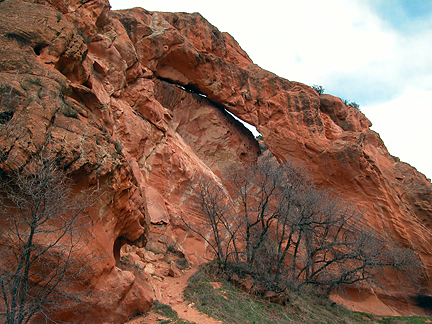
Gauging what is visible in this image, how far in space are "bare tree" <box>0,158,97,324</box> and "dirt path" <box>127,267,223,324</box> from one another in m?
2.44

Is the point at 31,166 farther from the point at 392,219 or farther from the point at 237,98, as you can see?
the point at 392,219

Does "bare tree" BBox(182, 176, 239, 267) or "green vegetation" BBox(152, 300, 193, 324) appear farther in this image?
"bare tree" BBox(182, 176, 239, 267)

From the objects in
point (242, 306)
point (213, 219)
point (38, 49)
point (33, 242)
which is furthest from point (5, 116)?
point (213, 219)

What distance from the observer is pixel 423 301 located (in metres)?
16.6

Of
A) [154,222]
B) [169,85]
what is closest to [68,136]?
[154,222]

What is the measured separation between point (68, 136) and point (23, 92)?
0.97 meters

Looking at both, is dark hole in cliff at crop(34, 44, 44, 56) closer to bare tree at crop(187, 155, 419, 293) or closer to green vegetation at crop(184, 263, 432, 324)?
green vegetation at crop(184, 263, 432, 324)

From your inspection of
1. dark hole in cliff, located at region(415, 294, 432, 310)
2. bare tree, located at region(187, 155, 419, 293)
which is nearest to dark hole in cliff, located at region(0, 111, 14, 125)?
bare tree, located at region(187, 155, 419, 293)

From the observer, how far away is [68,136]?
200 inches

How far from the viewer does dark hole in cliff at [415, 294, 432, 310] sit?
16.5 meters

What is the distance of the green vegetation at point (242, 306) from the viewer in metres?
7.96

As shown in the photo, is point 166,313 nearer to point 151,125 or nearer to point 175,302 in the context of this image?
point 175,302

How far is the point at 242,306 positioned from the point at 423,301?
46.6ft

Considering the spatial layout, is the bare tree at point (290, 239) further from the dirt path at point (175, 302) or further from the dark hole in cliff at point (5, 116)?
the dark hole in cliff at point (5, 116)
